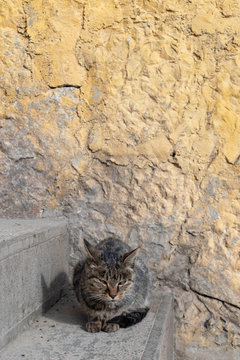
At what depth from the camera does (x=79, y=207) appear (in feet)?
11.2

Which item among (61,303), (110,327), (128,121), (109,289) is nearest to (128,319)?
(110,327)

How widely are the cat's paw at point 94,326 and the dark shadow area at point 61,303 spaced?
9cm

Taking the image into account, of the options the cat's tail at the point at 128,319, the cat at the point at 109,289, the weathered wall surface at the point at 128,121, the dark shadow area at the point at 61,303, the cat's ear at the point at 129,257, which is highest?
the weathered wall surface at the point at 128,121

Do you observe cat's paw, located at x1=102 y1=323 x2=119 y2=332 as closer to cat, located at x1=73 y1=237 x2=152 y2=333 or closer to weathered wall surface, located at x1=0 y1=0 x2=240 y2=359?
cat, located at x1=73 y1=237 x2=152 y2=333

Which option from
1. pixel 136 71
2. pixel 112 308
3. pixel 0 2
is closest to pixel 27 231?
pixel 112 308

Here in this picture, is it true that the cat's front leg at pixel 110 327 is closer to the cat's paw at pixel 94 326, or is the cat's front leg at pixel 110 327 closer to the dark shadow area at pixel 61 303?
the cat's paw at pixel 94 326

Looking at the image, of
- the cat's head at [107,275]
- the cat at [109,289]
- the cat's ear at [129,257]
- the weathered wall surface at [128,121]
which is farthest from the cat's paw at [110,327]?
the weathered wall surface at [128,121]

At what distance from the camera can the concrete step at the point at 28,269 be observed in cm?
235

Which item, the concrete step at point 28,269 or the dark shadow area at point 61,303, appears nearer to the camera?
the concrete step at point 28,269

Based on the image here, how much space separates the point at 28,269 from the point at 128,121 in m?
1.49

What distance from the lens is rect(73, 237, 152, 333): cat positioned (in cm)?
264

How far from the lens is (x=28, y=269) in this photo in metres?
2.63

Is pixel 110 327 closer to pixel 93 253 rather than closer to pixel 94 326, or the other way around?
pixel 94 326

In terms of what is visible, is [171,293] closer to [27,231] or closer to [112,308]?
[112,308]
